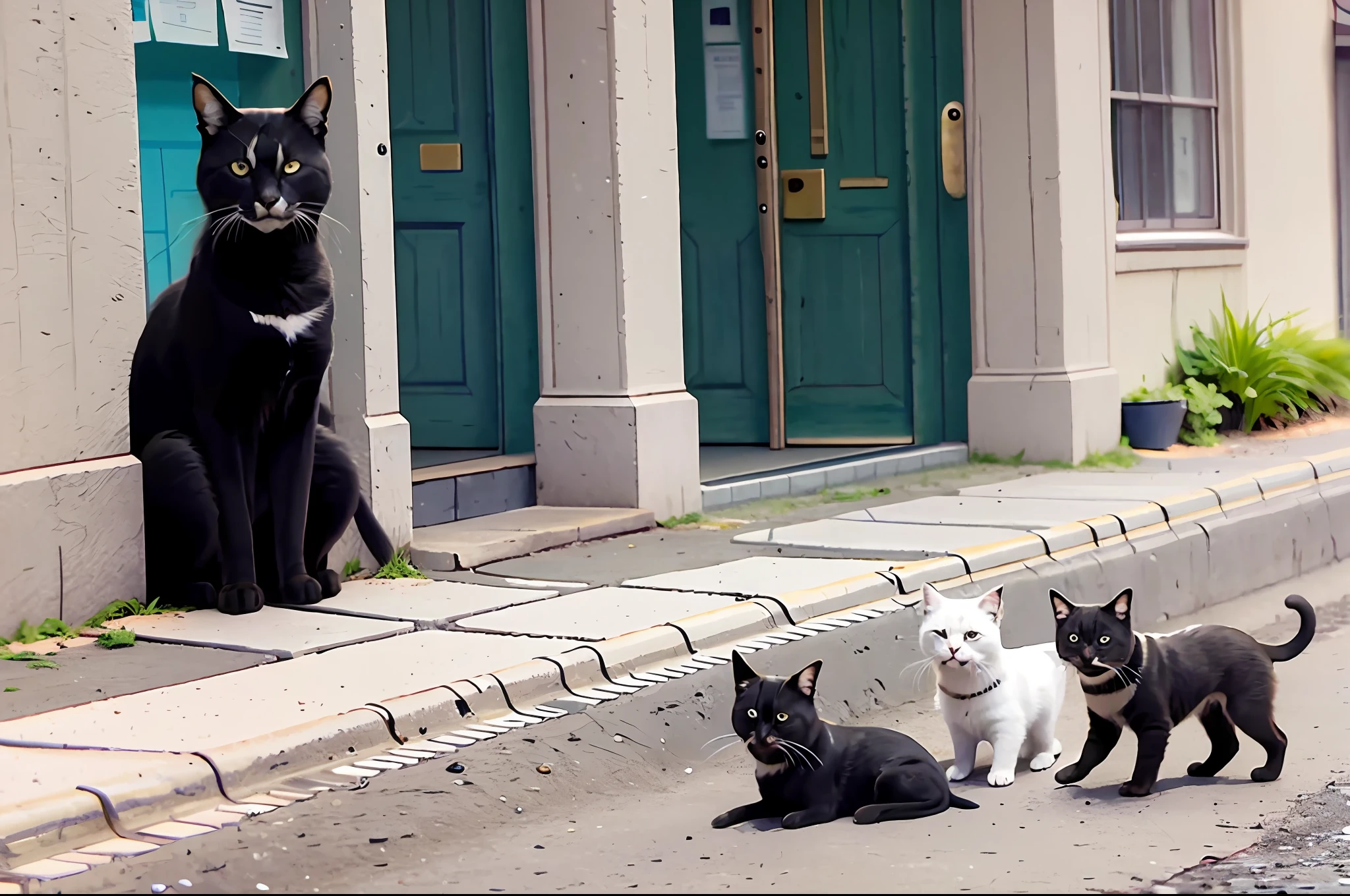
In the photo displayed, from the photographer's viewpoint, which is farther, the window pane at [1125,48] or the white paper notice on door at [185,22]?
the window pane at [1125,48]

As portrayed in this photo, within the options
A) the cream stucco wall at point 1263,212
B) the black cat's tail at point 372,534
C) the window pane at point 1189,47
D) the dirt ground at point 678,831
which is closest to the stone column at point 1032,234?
the cream stucco wall at point 1263,212

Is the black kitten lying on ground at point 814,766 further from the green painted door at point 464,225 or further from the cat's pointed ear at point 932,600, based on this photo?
the green painted door at point 464,225

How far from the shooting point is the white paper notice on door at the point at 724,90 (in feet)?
26.4

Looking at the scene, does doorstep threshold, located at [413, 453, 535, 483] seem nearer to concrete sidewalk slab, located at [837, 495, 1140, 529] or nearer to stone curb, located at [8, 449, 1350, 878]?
concrete sidewalk slab, located at [837, 495, 1140, 529]

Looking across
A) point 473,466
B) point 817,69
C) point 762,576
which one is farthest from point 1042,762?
point 817,69

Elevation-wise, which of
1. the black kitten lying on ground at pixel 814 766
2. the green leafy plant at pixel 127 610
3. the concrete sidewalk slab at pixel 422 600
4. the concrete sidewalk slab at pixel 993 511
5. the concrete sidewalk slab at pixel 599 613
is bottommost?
the black kitten lying on ground at pixel 814 766

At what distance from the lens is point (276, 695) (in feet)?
11.8

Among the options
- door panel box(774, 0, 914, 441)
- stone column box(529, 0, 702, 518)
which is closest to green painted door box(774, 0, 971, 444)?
door panel box(774, 0, 914, 441)

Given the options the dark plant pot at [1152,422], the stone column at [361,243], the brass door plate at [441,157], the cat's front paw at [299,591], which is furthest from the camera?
the dark plant pot at [1152,422]

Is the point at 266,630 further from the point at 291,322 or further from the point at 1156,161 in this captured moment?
the point at 1156,161

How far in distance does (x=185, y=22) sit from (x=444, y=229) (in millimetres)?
1834

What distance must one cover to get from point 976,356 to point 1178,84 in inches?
101

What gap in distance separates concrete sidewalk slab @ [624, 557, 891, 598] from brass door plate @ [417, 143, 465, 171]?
7.67ft

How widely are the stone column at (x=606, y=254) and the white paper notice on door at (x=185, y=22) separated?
4.67 feet
